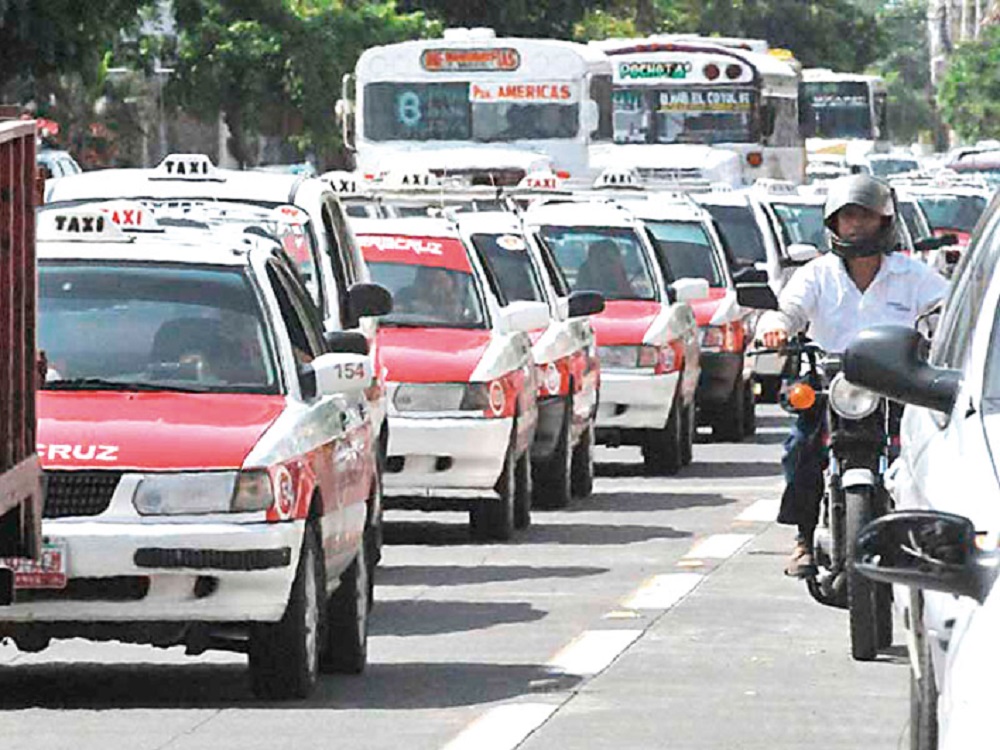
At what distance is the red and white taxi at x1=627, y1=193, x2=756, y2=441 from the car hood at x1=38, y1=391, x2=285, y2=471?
12689 mm

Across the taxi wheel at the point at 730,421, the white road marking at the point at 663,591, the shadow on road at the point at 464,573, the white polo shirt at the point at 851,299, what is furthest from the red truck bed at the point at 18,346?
the taxi wheel at the point at 730,421

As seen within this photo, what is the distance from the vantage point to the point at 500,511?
60.9 feet

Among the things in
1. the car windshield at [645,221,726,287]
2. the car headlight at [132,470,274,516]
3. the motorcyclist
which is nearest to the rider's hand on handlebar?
the motorcyclist

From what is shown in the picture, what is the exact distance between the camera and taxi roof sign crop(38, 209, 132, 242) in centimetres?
1315

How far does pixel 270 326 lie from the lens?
12680 millimetres

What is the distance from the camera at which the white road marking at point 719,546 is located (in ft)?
57.8

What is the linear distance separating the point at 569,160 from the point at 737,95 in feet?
26.3

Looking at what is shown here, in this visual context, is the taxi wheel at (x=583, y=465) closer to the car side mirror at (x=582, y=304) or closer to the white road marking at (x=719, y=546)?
the car side mirror at (x=582, y=304)

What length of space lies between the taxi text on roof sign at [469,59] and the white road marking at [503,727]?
1179 inches

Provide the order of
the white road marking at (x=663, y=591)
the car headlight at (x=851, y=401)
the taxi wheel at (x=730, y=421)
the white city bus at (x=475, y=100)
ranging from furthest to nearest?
the white city bus at (x=475, y=100)
the taxi wheel at (x=730, y=421)
the white road marking at (x=663, y=591)
the car headlight at (x=851, y=401)

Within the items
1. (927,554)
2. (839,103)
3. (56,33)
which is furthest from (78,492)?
(839,103)

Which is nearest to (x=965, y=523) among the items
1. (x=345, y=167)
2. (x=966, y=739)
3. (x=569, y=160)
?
(x=966, y=739)

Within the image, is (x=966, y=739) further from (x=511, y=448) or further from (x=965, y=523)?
(x=511, y=448)

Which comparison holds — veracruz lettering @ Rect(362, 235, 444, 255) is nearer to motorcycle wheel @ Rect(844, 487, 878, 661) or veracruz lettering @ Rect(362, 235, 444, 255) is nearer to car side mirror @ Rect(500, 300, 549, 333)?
car side mirror @ Rect(500, 300, 549, 333)
